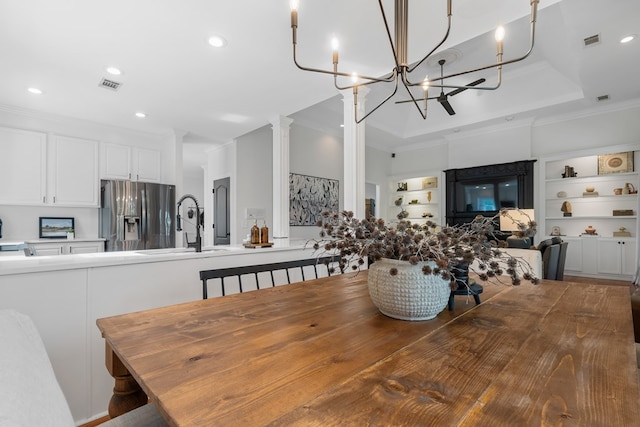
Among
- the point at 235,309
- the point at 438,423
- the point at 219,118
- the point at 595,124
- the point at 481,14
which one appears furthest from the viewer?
the point at 595,124

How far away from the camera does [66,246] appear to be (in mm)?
4098

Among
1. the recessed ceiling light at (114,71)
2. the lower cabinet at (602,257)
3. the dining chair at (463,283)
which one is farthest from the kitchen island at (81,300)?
the lower cabinet at (602,257)

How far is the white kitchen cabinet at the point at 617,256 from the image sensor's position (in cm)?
486

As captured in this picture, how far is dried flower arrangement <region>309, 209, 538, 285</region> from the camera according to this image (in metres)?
0.97

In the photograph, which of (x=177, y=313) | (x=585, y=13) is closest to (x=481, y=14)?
(x=585, y=13)

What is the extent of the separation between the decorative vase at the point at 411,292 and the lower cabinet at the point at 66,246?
458 cm

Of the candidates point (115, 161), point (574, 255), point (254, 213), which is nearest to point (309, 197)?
point (254, 213)

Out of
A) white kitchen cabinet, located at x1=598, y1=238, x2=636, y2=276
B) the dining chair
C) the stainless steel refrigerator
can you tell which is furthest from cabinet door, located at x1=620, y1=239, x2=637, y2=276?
the stainless steel refrigerator

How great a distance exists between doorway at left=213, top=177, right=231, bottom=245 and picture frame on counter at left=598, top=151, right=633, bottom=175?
6.45 m

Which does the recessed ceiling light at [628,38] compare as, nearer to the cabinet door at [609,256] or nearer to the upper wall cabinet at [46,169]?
the cabinet door at [609,256]

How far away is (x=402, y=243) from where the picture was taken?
3.32ft

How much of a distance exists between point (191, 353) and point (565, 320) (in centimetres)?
119

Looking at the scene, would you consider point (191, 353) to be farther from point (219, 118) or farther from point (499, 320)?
point (219, 118)

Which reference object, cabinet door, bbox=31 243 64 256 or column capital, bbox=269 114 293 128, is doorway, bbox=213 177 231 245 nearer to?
column capital, bbox=269 114 293 128
